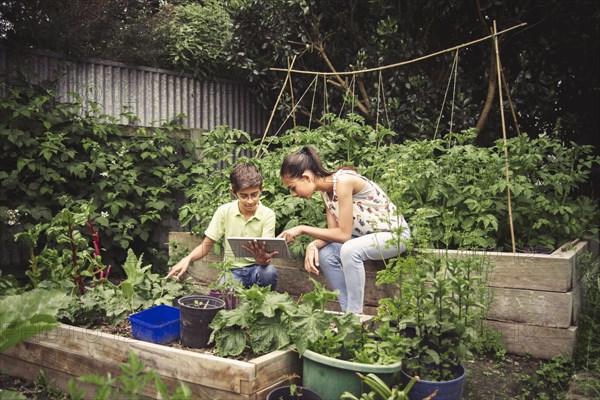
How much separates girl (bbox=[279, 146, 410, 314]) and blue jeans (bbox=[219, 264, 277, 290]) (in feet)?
0.97

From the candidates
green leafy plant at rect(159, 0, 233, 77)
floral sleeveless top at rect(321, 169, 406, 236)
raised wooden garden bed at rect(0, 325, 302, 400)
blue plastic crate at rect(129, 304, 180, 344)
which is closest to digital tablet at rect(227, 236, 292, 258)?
floral sleeveless top at rect(321, 169, 406, 236)

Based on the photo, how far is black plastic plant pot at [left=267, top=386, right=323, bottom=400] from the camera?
2.17 metres

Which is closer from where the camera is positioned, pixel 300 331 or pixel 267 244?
pixel 300 331

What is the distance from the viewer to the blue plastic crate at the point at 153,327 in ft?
8.64

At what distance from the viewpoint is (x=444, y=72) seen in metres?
6.38

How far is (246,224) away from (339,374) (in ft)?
5.33

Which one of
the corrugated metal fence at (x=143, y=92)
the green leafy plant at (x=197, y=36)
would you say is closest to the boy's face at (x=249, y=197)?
the corrugated metal fence at (x=143, y=92)

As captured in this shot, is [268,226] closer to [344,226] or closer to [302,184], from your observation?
[302,184]

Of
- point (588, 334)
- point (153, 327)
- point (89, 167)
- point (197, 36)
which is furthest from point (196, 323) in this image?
point (197, 36)

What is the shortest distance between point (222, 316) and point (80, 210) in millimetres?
1406

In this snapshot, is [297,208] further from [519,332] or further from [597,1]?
[597,1]

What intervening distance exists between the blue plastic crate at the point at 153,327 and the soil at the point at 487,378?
6 centimetres

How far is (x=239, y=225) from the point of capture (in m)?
3.67

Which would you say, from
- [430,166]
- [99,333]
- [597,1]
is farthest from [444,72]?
[99,333]
